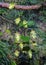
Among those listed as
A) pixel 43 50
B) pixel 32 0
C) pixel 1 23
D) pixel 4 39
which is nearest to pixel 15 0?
pixel 32 0

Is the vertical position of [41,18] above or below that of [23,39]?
below

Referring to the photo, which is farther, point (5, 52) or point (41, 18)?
point (41, 18)

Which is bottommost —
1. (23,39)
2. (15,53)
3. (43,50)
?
(43,50)

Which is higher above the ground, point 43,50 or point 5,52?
point 5,52

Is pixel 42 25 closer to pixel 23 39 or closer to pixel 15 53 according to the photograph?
pixel 15 53

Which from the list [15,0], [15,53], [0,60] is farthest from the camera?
[15,0]

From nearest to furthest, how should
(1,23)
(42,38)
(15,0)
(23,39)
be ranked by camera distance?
1. (23,39)
2. (42,38)
3. (1,23)
4. (15,0)

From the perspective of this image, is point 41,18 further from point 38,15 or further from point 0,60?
point 0,60

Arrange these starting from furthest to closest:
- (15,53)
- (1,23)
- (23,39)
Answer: (1,23) → (15,53) → (23,39)

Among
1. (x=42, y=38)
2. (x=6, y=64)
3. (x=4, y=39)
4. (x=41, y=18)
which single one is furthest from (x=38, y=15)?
(x=6, y=64)
